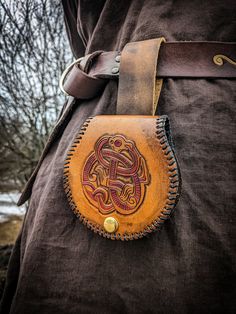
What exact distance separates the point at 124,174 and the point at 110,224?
14 centimetres

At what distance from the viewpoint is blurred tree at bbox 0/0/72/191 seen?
2.25m

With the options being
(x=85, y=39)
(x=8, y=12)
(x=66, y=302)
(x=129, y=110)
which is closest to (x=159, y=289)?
(x=66, y=302)

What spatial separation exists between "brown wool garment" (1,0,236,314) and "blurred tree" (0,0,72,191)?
174 centimetres

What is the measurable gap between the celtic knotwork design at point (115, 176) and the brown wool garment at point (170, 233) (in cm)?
11

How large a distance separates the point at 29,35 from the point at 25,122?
95 centimetres

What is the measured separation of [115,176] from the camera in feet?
2.26

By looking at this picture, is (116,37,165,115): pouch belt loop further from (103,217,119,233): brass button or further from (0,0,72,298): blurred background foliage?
(0,0,72,298): blurred background foliage

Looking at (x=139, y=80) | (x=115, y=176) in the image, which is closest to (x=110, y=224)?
(x=115, y=176)

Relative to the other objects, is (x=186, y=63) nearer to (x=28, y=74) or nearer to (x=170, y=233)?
(x=170, y=233)

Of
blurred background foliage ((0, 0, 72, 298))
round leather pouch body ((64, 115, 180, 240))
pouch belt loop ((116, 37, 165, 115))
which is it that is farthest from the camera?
blurred background foliage ((0, 0, 72, 298))

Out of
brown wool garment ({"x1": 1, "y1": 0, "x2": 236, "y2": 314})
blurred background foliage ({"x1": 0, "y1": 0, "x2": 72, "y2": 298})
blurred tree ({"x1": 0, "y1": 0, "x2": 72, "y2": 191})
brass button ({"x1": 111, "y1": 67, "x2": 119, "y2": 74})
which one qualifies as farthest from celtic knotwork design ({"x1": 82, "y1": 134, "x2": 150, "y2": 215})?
blurred tree ({"x1": 0, "y1": 0, "x2": 72, "y2": 191})

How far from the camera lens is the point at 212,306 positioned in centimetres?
63

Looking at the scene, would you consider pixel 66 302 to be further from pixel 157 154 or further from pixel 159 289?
pixel 157 154

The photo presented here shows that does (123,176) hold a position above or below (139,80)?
below
